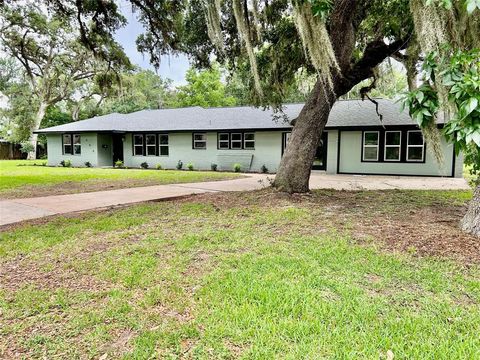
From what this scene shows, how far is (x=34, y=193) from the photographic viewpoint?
346 inches

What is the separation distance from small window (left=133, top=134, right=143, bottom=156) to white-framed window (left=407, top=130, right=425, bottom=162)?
44.2 ft

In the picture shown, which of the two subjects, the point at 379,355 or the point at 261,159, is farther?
the point at 261,159

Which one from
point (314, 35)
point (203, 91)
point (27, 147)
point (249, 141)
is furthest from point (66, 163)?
point (314, 35)

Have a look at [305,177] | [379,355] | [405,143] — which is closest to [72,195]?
[305,177]

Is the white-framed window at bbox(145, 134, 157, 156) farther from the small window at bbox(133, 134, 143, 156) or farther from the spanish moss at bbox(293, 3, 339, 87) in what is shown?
the spanish moss at bbox(293, 3, 339, 87)

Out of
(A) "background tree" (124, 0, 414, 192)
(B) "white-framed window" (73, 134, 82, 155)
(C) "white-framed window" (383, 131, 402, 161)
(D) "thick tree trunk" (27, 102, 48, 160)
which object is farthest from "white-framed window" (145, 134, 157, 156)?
(D) "thick tree trunk" (27, 102, 48, 160)

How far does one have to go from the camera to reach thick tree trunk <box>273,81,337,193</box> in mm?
7277

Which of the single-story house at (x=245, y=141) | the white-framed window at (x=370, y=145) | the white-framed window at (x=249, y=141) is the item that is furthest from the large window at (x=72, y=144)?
the white-framed window at (x=370, y=145)

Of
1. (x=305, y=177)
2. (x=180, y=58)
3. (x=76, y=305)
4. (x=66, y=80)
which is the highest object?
(x=66, y=80)

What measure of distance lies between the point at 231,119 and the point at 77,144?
944 cm

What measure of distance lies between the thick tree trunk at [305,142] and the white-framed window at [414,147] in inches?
311

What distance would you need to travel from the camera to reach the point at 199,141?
17.8 metres

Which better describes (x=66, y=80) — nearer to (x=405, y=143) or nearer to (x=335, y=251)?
(x=405, y=143)

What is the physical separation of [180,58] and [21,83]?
2937cm
